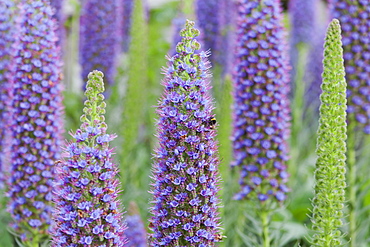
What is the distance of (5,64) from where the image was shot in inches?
183

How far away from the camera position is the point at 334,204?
308 centimetres

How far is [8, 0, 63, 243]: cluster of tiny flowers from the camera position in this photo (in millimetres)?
3959

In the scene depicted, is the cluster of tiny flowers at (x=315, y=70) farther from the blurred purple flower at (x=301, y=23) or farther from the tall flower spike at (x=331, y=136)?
the tall flower spike at (x=331, y=136)

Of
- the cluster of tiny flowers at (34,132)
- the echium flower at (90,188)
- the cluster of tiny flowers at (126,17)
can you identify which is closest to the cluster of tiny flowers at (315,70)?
the cluster of tiny flowers at (126,17)

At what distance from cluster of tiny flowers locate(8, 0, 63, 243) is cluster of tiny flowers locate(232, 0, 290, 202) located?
1418 millimetres

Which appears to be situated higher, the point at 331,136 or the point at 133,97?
the point at 133,97

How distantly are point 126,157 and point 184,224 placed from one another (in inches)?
122

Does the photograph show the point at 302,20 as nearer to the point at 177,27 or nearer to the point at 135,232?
the point at 177,27

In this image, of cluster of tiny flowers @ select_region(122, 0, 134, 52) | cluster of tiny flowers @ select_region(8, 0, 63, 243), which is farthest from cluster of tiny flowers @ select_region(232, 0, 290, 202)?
cluster of tiny flowers @ select_region(122, 0, 134, 52)

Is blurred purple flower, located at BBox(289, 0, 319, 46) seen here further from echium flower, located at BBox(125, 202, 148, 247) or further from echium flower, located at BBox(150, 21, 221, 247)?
echium flower, located at BBox(150, 21, 221, 247)

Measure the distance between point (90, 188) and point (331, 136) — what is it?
1.28 meters

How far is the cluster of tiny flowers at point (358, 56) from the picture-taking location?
5000mm

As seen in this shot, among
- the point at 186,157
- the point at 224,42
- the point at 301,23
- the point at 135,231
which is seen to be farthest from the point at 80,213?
the point at 301,23

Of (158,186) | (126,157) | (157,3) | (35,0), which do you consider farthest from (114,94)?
(157,3)
